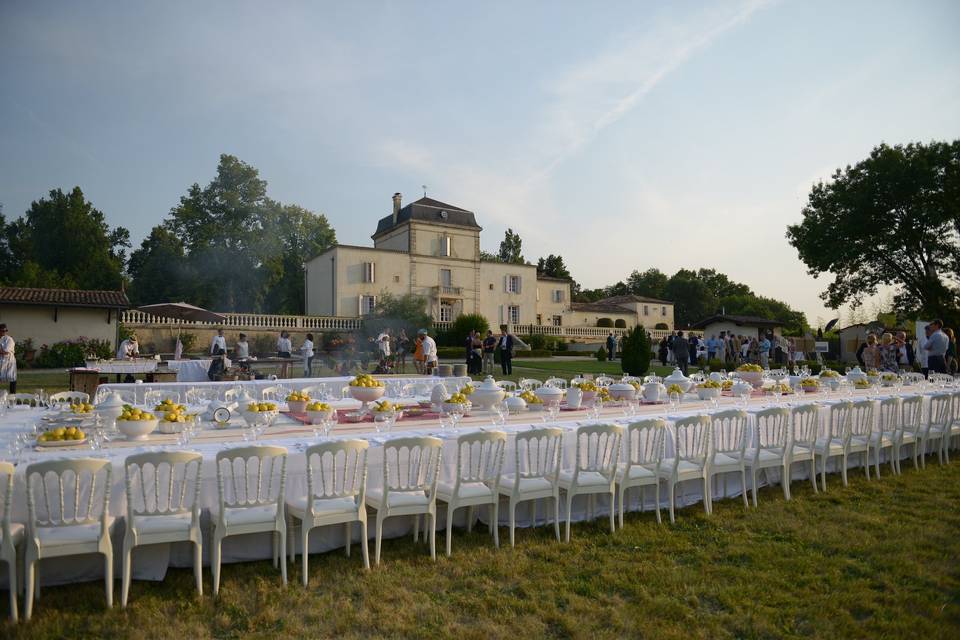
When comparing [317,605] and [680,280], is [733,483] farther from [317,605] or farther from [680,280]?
[680,280]

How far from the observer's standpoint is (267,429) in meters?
4.66

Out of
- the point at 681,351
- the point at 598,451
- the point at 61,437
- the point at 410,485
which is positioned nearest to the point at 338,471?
the point at 410,485

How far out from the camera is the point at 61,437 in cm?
393

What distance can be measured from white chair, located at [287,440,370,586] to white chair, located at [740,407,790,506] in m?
3.50

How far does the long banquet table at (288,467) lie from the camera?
11.7 ft

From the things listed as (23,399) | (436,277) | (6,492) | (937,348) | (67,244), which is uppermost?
(67,244)

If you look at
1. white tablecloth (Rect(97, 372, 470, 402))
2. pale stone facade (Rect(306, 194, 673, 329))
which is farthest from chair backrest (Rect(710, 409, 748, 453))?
pale stone facade (Rect(306, 194, 673, 329))

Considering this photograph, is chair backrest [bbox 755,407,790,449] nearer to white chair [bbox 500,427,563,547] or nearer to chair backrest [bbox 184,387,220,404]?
white chair [bbox 500,427,563,547]

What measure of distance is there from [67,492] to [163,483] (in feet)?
1.69

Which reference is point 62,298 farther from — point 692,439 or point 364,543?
point 692,439

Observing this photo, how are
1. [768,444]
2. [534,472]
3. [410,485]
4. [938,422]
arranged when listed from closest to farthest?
[410,485], [534,472], [768,444], [938,422]

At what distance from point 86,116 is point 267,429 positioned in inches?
725

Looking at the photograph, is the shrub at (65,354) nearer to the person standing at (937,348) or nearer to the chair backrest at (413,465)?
the chair backrest at (413,465)

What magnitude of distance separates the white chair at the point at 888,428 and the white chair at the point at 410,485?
205 inches
